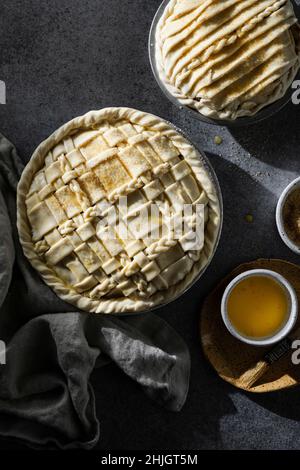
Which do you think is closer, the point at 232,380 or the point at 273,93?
the point at 273,93

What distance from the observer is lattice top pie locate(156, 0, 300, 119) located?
5.54ft

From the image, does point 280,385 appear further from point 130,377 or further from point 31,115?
point 31,115

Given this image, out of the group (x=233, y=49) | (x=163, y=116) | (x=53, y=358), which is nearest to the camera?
(x=233, y=49)

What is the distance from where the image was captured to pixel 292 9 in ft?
5.65

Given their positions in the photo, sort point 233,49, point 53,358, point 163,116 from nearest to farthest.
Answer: point 233,49, point 53,358, point 163,116

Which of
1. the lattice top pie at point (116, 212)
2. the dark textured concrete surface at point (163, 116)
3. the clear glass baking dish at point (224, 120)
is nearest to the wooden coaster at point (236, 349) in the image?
the dark textured concrete surface at point (163, 116)

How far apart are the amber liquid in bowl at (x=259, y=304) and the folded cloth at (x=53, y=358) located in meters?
0.21

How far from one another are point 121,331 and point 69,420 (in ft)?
0.92

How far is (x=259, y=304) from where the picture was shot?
6.08 feet

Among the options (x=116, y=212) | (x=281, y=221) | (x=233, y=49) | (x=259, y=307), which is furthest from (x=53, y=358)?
(x=233, y=49)

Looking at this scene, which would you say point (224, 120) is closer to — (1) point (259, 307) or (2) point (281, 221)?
(2) point (281, 221)

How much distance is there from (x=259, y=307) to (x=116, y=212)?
509 mm

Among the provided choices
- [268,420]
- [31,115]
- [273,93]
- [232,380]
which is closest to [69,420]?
[232,380]

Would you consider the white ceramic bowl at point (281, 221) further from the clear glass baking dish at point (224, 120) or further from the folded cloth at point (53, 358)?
the folded cloth at point (53, 358)
